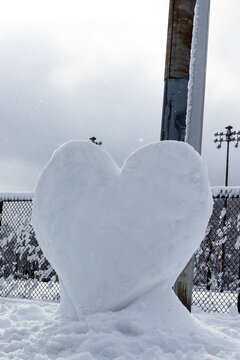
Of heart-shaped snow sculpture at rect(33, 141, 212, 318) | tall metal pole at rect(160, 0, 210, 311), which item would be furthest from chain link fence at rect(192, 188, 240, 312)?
heart-shaped snow sculpture at rect(33, 141, 212, 318)

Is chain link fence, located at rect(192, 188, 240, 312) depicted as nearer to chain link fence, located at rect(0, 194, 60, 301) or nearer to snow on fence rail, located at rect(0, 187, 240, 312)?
snow on fence rail, located at rect(0, 187, 240, 312)

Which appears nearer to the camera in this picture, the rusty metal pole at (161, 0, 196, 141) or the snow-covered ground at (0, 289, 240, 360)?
the snow-covered ground at (0, 289, 240, 360)

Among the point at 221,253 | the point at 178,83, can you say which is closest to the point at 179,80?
the point at 178,83

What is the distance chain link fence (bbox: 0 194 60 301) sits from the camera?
679cm

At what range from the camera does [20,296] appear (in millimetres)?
6879

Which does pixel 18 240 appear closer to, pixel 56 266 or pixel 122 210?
pixel 56 266

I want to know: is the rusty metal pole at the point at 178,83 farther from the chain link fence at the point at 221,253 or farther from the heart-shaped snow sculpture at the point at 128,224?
the chain link fence at the point at 221,253

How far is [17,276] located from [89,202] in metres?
4.52

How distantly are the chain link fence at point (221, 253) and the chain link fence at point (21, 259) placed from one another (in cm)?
255

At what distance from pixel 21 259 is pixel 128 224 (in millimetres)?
4600

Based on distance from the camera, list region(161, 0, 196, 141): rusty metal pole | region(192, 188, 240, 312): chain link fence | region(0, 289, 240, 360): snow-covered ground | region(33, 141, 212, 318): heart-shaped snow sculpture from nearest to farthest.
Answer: region(0, 289, 240, 360): snow-covered ground → region(33, 141, 212, 318): heart-shaped snow sculpture → region(161, 0, 196, 141): rusty metal pole → region(192, 188, 240, 312): chain link fence

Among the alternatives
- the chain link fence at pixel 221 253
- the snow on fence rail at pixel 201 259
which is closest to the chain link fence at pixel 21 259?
the snow on fence rail at pixel 201 259

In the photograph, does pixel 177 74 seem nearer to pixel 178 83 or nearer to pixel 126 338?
pixel 178 83

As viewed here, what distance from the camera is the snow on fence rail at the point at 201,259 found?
5707 millimetres
